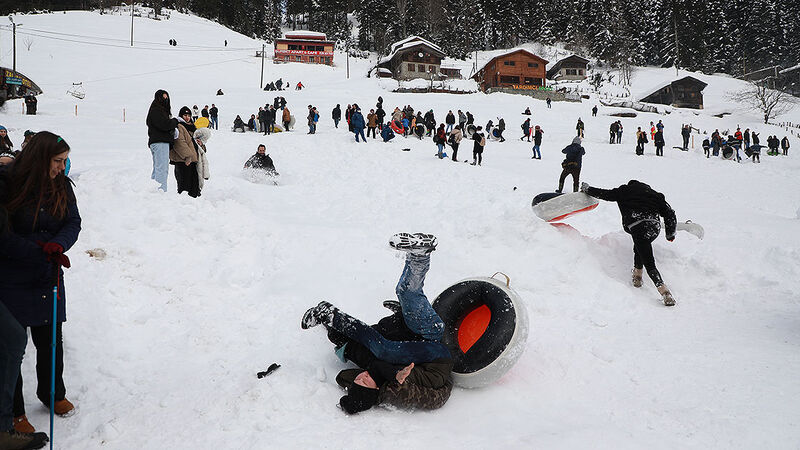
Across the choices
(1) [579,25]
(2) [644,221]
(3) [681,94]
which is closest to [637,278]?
(2) [644,221]

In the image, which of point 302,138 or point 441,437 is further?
point 302,138

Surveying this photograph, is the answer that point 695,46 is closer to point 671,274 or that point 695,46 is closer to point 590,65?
point 590,65

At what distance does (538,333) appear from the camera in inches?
185

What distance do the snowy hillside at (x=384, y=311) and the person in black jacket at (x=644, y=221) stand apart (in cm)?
33

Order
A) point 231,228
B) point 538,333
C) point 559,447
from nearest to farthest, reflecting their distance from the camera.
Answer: point 559,447 → point 538,333 → point 231,228

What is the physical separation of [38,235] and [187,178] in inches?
207

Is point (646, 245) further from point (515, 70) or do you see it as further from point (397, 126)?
point (515, 70)

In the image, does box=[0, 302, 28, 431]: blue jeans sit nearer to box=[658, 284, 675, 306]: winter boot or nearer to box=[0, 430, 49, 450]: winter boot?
box=[0, 430, 49, 450]: winter boot

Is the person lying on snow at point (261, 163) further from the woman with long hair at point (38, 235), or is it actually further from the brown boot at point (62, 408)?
the brown boot at point (62, 408)

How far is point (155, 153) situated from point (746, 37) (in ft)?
320

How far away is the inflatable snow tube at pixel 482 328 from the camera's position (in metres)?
3.55

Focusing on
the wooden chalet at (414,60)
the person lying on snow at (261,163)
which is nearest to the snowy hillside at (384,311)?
the person lying on snow at (261,163)

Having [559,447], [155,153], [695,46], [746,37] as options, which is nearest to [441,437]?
[559,447]

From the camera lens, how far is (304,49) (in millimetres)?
70188
